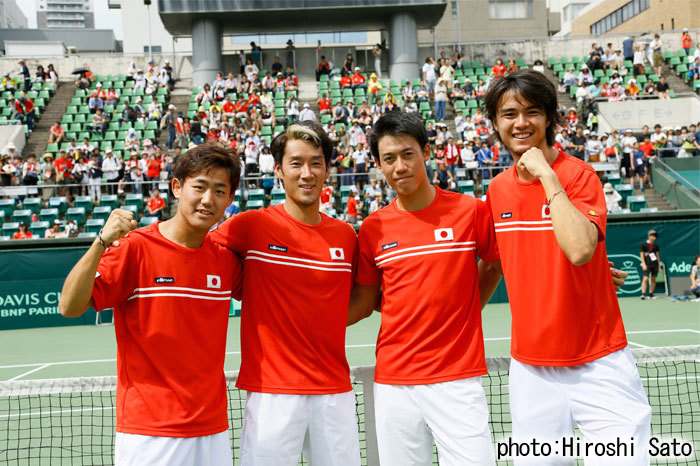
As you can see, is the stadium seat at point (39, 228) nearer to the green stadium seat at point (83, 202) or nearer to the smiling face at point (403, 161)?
the green stadium seat at point (83, 202)

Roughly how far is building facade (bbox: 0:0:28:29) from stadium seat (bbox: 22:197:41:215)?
7941 centimetres

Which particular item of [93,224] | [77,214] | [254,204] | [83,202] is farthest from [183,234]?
[83,202]

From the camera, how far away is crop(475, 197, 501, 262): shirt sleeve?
370cm

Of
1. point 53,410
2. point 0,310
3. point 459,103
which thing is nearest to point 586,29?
point 459,103

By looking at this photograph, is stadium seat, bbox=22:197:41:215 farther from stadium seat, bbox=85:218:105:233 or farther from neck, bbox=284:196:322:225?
neck, bbox=284:196:322:225

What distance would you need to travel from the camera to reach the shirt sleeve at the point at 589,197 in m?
3.16

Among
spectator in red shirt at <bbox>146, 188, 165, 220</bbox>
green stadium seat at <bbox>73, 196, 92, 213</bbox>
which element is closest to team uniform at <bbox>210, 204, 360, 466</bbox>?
spectator in red shirt at <bbox>146, 188, 165, 220</bbox>

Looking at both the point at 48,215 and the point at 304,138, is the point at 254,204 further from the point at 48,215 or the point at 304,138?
the point at 304,138

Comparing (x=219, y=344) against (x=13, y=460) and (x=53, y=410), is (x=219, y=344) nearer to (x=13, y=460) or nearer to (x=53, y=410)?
(x=13, y=460)

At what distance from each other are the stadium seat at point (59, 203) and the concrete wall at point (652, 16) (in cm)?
4167

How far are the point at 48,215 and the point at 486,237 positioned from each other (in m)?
17.0

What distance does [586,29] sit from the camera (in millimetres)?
58812

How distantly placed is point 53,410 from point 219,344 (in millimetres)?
5320

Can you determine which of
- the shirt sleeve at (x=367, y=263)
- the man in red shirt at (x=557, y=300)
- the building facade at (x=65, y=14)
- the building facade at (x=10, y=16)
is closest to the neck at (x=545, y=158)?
the man in red shirt at (x=557, y=300)
